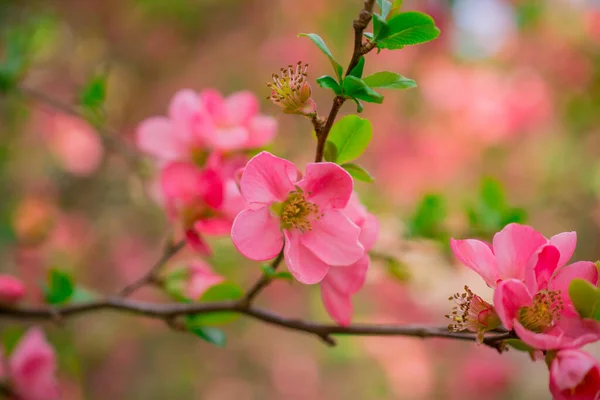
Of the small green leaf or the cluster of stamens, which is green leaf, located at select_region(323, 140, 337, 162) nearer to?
the cluster of stamens

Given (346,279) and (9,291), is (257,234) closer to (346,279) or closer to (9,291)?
(346,279)

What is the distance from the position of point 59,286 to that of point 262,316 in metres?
0.24

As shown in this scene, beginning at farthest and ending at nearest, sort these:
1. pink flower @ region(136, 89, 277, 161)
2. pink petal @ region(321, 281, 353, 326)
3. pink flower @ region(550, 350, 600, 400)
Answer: pink flower @ region(136, 89, 277, 161)
pink petal @ region(321, 281, 353, 326)
pink flower @ region(550, 350, 600, 400)

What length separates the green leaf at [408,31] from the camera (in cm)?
34

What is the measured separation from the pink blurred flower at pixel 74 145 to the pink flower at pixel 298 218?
1245mm

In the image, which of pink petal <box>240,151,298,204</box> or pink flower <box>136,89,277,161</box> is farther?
pink flower <box>136,89,277,161</box>

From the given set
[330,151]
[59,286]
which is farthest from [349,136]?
[59,286]

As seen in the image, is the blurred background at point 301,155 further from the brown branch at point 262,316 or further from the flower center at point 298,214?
the flower center at point 298,214

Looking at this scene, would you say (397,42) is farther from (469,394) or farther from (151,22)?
(469,394)

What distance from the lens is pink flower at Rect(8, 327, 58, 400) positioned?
2.10 feet

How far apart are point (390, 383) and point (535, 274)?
1.50 m

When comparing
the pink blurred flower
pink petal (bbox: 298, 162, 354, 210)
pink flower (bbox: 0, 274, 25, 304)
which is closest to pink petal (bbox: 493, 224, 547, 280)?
pink petal (bbox: 298, 162, 354, 210)

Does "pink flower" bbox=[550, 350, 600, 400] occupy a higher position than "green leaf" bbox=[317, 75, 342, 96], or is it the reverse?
"green leaf" bbox=[317, 75, 342, 96]

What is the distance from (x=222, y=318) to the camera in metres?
0.50
